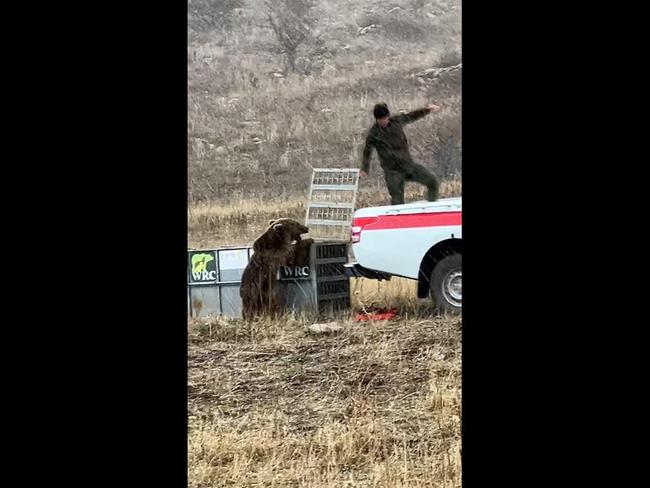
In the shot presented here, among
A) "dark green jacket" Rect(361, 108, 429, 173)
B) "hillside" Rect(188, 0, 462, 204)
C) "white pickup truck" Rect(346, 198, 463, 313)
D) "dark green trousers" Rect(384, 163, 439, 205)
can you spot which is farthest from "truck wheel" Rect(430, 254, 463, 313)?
"hillside" Rect(188, 0, 462, 204)

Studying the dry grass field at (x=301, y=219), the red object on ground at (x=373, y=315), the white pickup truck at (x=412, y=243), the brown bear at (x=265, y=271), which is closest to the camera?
the dry grass field at (x=301, y=219)

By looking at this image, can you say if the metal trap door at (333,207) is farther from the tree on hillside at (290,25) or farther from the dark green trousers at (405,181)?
the tree on hillside at (290,25)

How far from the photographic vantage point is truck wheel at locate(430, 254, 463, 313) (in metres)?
4.88

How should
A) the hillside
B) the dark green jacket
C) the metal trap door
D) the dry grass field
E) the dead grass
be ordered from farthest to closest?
the hillside → the dark green jacket → the metal trap door → the dry grass field → the dead grass

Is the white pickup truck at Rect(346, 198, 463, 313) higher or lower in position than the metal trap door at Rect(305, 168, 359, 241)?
lower

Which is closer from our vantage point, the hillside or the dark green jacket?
the dark green jacket

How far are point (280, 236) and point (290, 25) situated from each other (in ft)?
19.2

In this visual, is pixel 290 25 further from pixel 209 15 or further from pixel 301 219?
pixel 301 219

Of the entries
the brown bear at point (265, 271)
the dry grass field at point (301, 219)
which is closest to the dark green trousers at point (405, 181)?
the dry grass field at point (301, 219)

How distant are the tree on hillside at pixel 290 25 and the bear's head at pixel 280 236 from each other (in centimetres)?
495

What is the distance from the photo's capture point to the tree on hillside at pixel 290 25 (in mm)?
10180

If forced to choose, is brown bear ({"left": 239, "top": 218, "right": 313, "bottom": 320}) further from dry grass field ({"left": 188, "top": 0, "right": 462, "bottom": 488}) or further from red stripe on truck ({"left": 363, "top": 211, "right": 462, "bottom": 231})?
red stripe on truck ({"left": 363, "top": 211, "right": 462, "bottom": 231})
